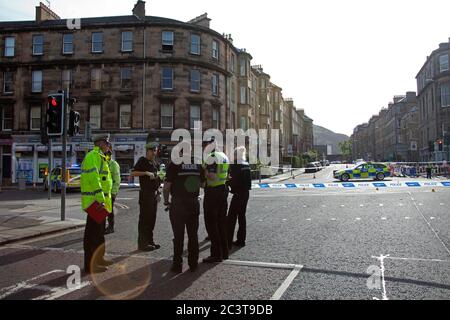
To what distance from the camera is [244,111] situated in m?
42.1

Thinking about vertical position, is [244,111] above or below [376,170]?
above

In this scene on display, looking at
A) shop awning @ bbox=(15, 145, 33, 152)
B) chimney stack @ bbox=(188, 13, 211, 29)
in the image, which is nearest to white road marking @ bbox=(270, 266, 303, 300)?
shop awning @ bbox=(15, 145, 33, 152)

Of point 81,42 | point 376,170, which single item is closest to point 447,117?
point 376,170

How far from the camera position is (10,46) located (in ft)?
107

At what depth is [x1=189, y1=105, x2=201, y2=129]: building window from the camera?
3228 cm

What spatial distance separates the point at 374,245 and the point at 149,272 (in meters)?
4.07

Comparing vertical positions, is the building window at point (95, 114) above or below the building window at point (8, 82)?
below

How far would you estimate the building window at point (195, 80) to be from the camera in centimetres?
3259

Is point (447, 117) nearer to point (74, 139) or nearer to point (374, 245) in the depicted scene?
point (74, 139)

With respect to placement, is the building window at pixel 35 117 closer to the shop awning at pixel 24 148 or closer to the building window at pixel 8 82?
the shop awning at pixel 24 148

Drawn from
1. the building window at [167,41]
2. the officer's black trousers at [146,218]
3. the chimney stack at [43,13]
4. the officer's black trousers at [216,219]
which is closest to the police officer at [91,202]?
the officer's black trousers at [146,218]

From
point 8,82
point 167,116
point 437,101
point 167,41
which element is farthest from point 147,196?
point 437,101

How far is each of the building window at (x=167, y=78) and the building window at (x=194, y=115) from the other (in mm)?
2568

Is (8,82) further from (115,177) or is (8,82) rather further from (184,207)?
(184,207)
